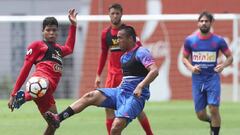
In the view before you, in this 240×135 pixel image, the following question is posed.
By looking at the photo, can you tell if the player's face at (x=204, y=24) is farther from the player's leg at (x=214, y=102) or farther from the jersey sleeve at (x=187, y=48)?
the player's leg at (x=214, y=102)

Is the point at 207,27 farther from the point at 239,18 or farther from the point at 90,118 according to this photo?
the point at 239,18

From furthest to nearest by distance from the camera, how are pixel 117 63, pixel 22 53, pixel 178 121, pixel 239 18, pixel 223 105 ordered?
pixel 22 53, pixel 239 18, pixel 223 105, pixel 178 121, pixel 117 63

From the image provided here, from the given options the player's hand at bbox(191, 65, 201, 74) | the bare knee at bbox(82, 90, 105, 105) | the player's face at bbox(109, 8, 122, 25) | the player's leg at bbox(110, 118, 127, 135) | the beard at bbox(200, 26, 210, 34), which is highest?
the player's face at bbox(109, 8, 122, 25)

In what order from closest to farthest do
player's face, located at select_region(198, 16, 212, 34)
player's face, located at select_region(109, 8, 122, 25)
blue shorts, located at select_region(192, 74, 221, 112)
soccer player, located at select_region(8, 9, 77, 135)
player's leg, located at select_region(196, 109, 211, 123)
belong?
soccer player, located at select_region(8, 9, 77, 135)
player's face, located at select_region(109, 8, 122, 25)
blue shorts, located at select_region(192, 74, 221, 112)
player's face, located at select_region(198, 16, 212, 34)
player's leg, located at select_region(196, 109, 211, 123)

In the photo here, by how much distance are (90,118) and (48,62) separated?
240 inches

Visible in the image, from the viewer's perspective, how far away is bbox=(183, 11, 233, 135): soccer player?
44.3 feet

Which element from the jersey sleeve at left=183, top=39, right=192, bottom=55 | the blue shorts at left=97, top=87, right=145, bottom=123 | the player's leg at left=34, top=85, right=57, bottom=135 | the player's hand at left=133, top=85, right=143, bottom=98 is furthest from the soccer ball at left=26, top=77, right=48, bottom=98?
the jersey sleeve at left=183, top=39, right=192, bottom=55

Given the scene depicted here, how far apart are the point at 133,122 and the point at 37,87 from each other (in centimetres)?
540

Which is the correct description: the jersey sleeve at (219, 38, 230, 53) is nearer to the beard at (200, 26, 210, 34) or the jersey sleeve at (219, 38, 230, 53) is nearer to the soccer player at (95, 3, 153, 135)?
the beard at (200, 26, 210, 34)

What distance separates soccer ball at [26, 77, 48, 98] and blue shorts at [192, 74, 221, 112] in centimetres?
316

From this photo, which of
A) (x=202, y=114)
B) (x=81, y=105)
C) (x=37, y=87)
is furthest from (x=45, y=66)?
(x=202, y=114)

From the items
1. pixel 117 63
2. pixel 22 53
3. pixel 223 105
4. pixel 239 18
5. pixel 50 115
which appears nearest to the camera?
pixel 50 115

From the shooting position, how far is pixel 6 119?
1752 centimetres

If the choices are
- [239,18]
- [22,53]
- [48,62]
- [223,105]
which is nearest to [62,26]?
[22,53]
